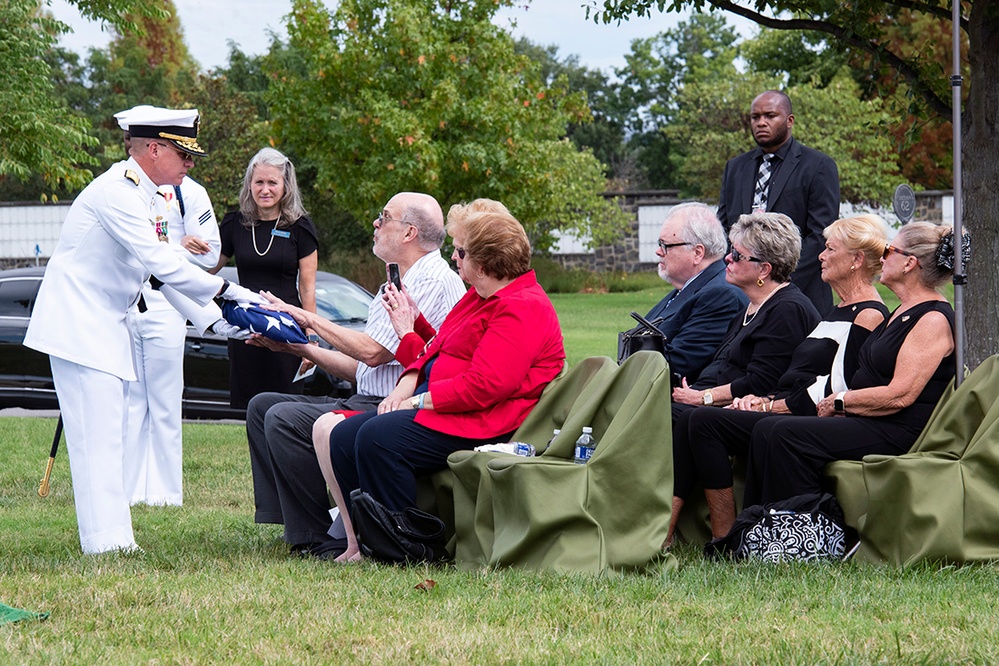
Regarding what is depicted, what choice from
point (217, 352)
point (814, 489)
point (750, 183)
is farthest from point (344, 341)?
point (217, 352)

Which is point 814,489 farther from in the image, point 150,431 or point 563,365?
point 150,431

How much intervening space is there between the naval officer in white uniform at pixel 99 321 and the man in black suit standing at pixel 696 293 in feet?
7.39

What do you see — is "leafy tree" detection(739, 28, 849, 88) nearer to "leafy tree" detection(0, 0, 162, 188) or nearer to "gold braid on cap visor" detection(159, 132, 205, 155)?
"leafy tree" detection(0, 0, 162, 188)

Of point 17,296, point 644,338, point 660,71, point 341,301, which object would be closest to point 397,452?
point 644,338

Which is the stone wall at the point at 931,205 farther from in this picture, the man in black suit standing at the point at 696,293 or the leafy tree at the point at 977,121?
the man in black suit standing at the point at 696,293

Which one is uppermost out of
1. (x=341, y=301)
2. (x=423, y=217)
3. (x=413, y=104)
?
(x=413, y=104)

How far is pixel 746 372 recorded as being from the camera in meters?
5.78

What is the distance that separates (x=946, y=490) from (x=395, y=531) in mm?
2186

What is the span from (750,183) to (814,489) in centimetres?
249

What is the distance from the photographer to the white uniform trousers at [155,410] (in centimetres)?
740

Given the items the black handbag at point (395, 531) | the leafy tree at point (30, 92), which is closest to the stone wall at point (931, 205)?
the leafy tree at point (30, 92)

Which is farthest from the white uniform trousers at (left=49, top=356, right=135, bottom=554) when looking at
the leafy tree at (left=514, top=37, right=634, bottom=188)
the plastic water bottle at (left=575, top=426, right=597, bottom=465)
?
the leafy tree at (left=514, top=37, right=634, bottom=188)

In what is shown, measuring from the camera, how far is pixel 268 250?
288 inches

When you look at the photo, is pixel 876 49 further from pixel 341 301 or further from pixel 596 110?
pixel 596 110
